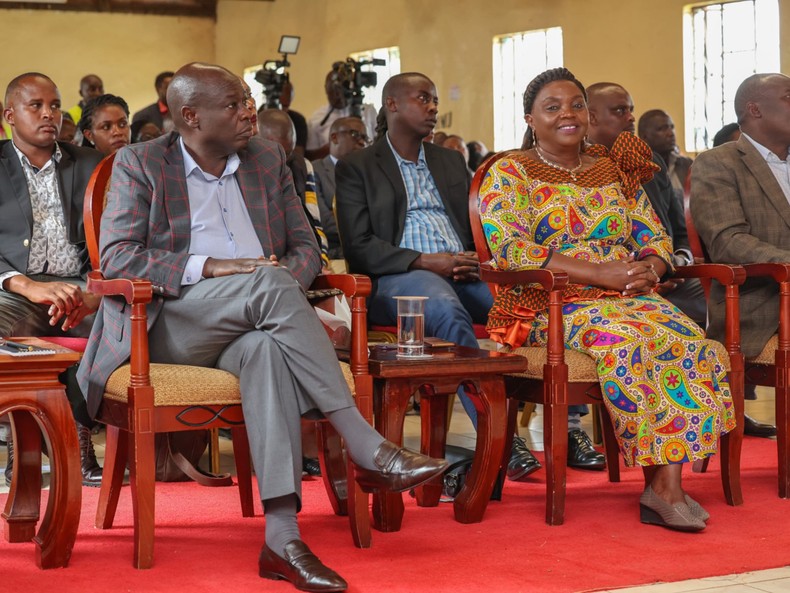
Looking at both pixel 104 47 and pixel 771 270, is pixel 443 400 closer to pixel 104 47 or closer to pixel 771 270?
pixel 771 270

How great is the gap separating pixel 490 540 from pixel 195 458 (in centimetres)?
123

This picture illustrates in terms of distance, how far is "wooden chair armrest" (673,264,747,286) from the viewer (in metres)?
3.30

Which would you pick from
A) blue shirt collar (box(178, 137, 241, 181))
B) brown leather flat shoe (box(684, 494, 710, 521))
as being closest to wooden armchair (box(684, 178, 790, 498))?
brown leather flat shoe (box(684, 494, 710, 521))

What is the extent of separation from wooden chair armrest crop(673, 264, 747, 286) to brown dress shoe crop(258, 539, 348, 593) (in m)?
1.54

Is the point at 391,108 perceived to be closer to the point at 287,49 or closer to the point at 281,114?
the point at 281,114

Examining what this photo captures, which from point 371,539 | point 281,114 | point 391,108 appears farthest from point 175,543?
point 281,114

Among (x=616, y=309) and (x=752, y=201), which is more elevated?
(x=752, y=201)

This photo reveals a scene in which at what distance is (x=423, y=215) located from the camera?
398cm

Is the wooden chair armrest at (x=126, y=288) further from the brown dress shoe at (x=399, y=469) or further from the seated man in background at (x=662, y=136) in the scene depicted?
the seated man in background at (x=662, y=136)

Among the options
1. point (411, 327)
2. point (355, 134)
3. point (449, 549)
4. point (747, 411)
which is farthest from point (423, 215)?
point (355, 134)

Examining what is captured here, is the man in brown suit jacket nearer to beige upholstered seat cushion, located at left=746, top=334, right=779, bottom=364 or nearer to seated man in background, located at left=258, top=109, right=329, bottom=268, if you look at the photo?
beige upholstered seat cushion, located at left=746, top=334, right=779, bottom=364

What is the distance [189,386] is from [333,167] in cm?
356

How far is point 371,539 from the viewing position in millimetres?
2828

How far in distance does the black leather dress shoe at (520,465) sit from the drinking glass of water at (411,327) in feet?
2.37
